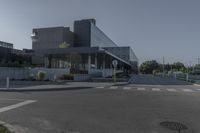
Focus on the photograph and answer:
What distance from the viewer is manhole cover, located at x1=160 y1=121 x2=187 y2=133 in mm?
6864

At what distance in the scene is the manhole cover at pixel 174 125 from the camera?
6864 millimetres

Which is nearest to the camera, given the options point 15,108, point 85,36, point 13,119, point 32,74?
point 13,119

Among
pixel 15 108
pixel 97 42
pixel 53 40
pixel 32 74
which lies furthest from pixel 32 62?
pixel 15 108

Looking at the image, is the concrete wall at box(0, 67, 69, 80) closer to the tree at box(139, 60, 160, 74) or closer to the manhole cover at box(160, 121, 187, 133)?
the manhole cover at box(160, 121, 187, 133)

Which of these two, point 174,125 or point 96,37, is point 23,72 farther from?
point 96,37

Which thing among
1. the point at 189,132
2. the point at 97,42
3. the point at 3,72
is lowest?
the point at 189,132

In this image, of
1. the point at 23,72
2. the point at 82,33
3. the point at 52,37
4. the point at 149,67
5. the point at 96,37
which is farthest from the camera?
the point at 149,67

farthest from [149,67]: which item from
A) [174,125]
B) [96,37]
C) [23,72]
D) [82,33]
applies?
[174,125]

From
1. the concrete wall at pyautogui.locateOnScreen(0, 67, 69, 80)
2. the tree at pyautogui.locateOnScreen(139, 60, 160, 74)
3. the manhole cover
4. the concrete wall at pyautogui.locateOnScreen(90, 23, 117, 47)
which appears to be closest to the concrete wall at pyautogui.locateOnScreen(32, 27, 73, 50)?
the concrete wall at pyautogui.locateOnScreen(90, 23, 117, 47)

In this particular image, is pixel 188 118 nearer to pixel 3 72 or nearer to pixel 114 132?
pixel 114 132

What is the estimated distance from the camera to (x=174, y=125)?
284 inches

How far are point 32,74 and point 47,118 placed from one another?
26.9 m

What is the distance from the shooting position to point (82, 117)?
814 cm

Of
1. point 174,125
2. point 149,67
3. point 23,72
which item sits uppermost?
point 149,67
